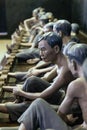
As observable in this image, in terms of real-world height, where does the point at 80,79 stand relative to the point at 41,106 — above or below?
above

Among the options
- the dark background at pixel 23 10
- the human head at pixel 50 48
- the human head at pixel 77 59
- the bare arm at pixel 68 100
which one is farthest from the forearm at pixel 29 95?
the dark background at pixel 23 10

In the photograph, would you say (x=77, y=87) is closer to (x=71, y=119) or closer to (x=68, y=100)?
(x=68, y=100)

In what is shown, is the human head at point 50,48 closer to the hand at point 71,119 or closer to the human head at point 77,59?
the hand at point 71,119

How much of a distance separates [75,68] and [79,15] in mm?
7817

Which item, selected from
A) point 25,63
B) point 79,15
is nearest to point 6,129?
point 25,63

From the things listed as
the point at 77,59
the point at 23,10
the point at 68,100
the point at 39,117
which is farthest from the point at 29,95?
the point at 23,10

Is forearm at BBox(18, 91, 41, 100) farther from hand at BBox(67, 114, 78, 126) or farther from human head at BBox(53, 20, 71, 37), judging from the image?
human head at BBox(53, 20, 71, 37)

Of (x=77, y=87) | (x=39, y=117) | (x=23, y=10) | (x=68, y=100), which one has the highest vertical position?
(x=77, y=87)

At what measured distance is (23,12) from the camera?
38.1 feet

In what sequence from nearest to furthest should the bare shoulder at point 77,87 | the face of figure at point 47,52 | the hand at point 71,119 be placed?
the bare shoulder at point 77,87 → the hand at point 71,119 → the face of figure at point 47,52

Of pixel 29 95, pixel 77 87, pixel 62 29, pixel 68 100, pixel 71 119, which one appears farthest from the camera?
pixel 62 29

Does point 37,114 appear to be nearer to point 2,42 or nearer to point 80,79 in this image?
point 80,79

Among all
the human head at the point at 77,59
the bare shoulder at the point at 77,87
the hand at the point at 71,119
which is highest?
the human head at the point at 77,59

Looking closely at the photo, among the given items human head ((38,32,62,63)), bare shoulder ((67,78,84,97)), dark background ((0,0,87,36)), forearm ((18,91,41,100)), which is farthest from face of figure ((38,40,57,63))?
dark background ((0,0,87,36))
